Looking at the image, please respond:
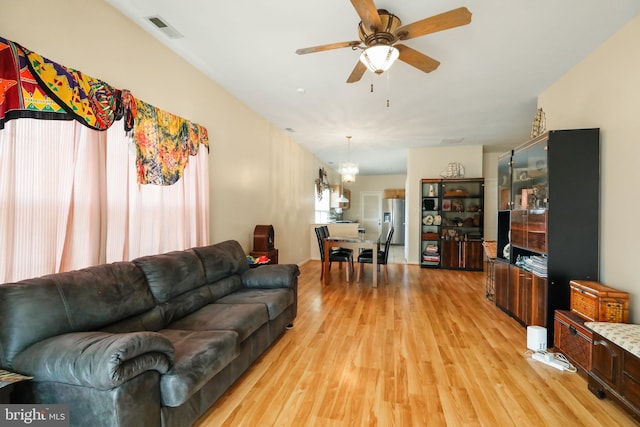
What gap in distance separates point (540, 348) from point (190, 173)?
3746 mm

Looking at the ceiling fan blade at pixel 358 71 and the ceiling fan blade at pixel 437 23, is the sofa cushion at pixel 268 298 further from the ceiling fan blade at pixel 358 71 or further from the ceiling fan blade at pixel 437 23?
the ceiling fan blade at pixel 437 23

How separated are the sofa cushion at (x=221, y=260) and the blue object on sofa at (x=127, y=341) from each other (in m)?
0.22

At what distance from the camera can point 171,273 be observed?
234cm

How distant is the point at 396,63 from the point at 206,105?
2167mm

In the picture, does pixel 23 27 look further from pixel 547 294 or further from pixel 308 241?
pixel 308 241

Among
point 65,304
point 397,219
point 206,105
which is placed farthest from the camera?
point 397,219

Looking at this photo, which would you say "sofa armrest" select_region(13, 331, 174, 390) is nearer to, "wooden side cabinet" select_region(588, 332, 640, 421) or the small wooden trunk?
"wooden side cabinet" select_region(588, 332, 640, 421)

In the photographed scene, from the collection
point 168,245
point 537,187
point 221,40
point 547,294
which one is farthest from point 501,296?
point 221,40

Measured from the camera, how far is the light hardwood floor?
1852mm

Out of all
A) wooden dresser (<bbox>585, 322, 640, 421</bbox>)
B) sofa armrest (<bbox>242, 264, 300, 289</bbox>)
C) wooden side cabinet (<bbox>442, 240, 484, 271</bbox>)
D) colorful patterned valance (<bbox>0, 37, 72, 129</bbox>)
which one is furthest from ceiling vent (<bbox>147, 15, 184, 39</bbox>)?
wooden side cabinet (<bbox>442, 240, 484, 271</bbox>)

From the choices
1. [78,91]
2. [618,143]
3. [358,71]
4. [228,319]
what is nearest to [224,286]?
[228,319]

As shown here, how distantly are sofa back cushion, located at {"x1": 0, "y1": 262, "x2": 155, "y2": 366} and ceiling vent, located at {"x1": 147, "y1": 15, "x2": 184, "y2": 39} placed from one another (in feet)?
6.50

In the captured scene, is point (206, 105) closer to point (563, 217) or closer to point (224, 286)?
point (224, 286)

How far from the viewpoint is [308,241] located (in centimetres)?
741
